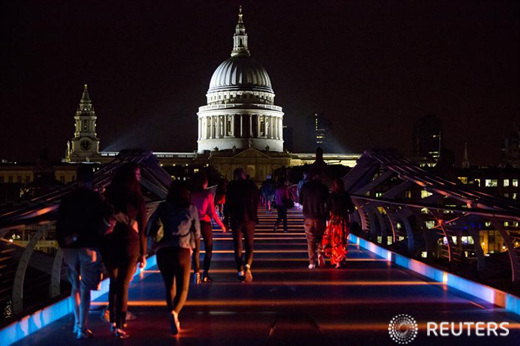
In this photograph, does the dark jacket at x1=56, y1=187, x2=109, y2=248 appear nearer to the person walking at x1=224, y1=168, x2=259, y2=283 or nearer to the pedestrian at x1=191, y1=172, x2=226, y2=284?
the pedestrian at x1=191, y1=172, x2=226, y2=284

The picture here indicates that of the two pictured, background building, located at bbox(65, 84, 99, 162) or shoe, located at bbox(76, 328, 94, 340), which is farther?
background building, located at bbox(65, 84, 99, 162)

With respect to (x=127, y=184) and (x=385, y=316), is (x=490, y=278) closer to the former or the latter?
(x=385, y=316)

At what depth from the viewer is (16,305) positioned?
9266 mm

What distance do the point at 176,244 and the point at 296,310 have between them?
177 centimetres

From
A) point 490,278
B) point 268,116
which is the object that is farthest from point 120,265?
point 268,116

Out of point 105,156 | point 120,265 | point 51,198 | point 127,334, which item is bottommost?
point 127,334

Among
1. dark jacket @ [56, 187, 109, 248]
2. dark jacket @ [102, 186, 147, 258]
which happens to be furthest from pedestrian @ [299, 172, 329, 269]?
dark jacket @ [56, 187, 109, 248]

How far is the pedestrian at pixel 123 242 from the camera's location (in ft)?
29.1

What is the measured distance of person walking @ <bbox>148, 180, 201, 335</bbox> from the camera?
9.27m

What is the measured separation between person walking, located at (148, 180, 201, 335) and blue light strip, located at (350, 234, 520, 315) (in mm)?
3619

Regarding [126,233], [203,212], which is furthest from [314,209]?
A: [126,233]

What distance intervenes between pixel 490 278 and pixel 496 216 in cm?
281

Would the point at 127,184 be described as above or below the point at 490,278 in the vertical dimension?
above

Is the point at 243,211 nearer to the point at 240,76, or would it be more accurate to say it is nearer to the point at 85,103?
the point at 240,76
